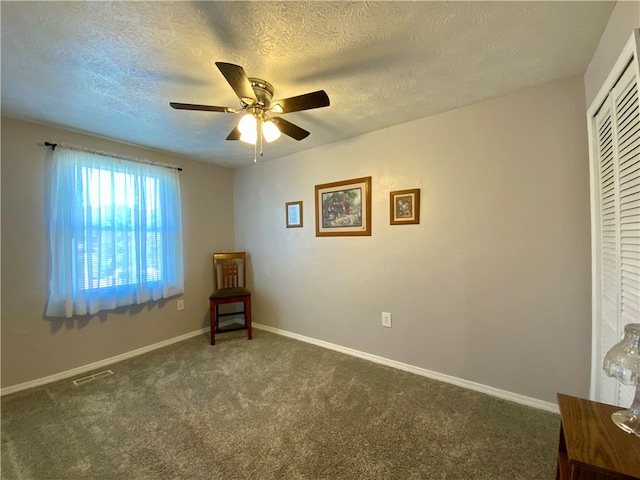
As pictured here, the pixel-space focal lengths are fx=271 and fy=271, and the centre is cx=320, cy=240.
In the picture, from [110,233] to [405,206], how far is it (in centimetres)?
284

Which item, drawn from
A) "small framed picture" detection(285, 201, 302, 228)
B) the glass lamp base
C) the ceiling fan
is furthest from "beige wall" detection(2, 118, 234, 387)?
the glass lamp base

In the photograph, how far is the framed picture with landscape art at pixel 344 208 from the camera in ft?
8.79

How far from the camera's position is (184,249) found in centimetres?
333

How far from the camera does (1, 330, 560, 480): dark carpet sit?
1.44 meters

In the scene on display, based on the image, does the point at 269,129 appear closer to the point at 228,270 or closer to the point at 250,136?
the point at 250,136

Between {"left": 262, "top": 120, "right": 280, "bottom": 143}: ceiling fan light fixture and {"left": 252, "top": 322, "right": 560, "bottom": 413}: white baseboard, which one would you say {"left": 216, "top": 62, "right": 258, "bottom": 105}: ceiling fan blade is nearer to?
{"left": 262, "top": 120, "right": 280, "bottom": 143}: ceiling fan light fixture

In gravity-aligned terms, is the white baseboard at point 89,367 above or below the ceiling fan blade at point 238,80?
below

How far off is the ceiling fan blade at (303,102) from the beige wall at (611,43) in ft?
4.05

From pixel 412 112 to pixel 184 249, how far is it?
2907mm

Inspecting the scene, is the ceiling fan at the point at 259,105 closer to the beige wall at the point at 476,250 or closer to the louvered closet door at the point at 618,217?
the beige wall at the point at 476,250

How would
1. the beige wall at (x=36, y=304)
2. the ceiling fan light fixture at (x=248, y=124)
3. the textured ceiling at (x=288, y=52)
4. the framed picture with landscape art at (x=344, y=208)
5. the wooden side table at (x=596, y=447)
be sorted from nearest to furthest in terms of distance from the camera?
the wooden side table at (x=596, y=447) < the textured ceiling at (x=288, y=52) < the ceiling fan light fixture at (x=248, y=124) < the beige wall at (x=36, y=304) < the framed picture with landscape art at (x=344, y=208)

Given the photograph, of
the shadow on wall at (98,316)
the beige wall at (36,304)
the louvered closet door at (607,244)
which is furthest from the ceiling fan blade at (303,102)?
the shadow on wall at (98,316)

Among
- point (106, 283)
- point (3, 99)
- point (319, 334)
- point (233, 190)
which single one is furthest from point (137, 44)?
point (319, 334)

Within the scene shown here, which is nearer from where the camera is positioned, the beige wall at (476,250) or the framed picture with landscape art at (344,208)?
the beige wall at (476,250)
